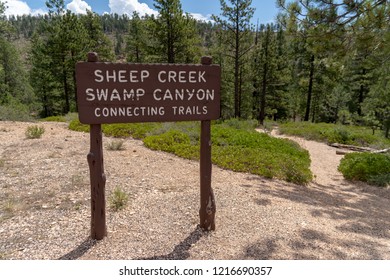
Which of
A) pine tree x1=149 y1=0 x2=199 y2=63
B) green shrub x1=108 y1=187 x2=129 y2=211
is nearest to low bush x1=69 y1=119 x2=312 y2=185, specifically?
green shrub x1=108 y1=187 x2=129 y2=211

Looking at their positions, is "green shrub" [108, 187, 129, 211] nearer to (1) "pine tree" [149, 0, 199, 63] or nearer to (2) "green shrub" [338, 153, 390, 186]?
(2) "green shrub" [338, 153, 390, 186]

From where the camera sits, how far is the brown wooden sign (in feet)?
9.20

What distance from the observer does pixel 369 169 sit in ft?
24.3

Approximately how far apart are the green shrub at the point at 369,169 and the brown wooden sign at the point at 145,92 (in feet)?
19.7

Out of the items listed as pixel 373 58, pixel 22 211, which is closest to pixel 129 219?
pixel 22 211

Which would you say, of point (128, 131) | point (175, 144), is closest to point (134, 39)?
point (128, 131)

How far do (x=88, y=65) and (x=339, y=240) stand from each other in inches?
151

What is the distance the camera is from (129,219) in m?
3.78

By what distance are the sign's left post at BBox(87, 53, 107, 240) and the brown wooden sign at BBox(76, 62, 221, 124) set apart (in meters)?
0.19

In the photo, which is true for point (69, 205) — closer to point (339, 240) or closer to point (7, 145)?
point (339, 240)

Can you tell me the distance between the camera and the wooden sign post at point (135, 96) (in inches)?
111

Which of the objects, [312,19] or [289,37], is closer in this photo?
[312,19]

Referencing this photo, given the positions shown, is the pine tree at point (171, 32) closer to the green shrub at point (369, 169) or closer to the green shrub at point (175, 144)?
the green shrub at point (175, 144)

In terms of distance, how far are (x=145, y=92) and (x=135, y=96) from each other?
12cm
